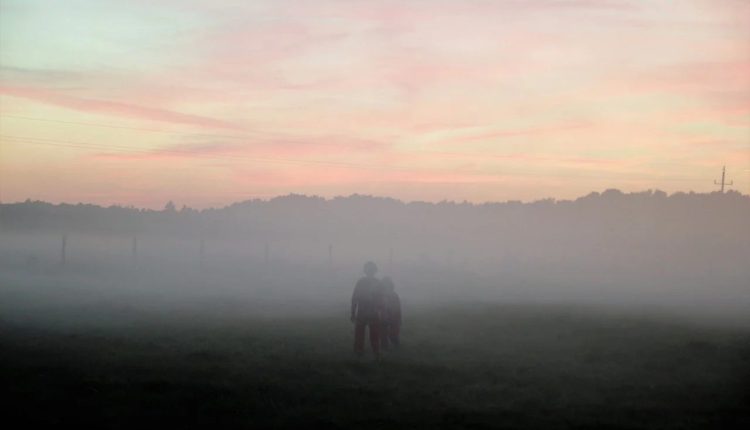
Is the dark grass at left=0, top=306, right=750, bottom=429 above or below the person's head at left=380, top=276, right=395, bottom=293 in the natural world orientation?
below

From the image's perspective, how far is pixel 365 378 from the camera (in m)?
17.3

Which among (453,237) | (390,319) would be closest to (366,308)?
(390,319)

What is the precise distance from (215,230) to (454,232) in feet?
120

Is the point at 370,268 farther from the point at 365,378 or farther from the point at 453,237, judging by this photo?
the point at 453,237

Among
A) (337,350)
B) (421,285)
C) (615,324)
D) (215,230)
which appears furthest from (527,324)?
(215,230)

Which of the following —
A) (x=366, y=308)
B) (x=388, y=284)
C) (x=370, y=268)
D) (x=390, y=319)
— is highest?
(x=370, y=268)

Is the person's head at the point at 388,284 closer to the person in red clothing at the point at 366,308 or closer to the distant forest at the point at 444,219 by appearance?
the person in red clothing at the point at 366,308

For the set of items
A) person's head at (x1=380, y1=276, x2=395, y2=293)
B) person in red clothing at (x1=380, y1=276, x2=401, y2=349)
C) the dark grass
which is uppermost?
person's head at (x1=380, y1=276, x2=395, y2=293)

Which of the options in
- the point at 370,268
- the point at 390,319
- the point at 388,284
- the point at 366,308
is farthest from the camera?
the point at 388,284

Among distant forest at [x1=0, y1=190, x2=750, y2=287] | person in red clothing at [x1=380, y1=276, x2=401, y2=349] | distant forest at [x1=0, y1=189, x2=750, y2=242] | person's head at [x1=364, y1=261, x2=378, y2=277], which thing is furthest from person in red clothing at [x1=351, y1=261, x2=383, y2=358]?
distant forest at [x1=0, y1=189, x2=750, y2=242]

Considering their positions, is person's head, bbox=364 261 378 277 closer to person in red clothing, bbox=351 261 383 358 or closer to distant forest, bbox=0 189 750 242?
person in red clothing, bbox=351 261 383 358

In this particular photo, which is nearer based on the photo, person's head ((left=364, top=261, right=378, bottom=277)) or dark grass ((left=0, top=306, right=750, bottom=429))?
dark grass ((left=0, top=306, right=750, bottom=429))

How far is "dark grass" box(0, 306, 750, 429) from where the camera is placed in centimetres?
1327

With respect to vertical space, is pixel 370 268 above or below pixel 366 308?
above
